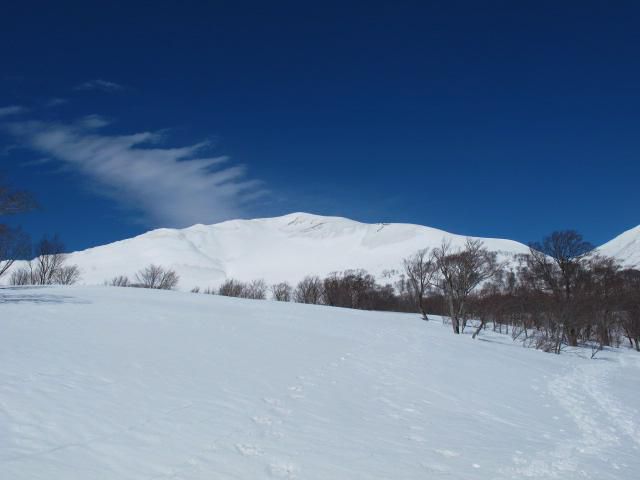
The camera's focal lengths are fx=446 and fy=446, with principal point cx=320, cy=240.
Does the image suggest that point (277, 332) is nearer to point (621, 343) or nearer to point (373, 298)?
point (621, 343)

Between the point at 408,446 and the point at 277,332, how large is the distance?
12.8m

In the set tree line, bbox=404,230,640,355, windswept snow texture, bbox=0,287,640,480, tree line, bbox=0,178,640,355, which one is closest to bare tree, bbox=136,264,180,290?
tree line, bbox=0,178,640,355

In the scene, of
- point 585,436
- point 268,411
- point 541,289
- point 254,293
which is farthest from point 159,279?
point 585,436

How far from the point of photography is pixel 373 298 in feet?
273

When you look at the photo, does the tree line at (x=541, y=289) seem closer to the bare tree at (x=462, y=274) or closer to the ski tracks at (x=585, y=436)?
the bare tree at (x=462, y=274)

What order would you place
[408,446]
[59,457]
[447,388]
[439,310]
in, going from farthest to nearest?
1. [439,310]
2. [447,388]
3. [408,446]
4. [59,457]

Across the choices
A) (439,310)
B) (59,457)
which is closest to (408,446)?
(59,457)

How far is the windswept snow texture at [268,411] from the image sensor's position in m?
5.59

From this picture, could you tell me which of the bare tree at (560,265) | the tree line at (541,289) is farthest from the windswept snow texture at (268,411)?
the bare tree at (560,265)

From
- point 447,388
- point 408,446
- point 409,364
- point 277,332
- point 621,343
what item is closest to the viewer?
point 408,446

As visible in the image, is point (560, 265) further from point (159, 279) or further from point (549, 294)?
point (159, 279)

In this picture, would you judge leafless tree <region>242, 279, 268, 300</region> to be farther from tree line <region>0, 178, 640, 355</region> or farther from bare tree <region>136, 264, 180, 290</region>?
tree line <region>0, 178, 640, 355</region>

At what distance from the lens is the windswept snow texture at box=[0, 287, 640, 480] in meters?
5.59

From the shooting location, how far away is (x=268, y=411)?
26.7 feet
